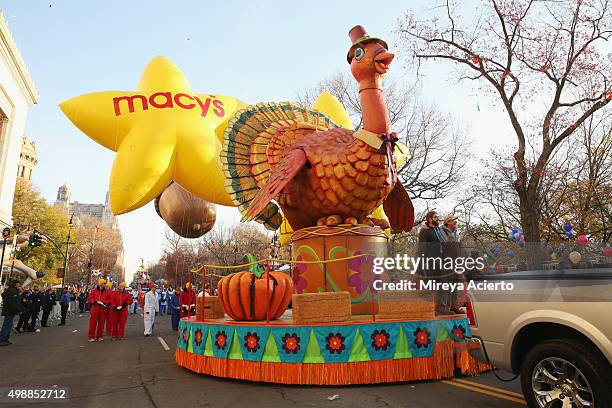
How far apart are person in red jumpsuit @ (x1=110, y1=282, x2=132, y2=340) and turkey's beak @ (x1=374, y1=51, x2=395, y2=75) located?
389 inches

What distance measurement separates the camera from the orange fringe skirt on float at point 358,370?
5332 mm

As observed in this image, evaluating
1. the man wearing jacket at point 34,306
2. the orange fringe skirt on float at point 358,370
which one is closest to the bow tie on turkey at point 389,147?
the orange fringe skirt on float at point 358,370

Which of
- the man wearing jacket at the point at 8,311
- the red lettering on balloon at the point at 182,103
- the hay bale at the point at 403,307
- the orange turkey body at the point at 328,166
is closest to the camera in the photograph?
the hay bale at the point at 403,307

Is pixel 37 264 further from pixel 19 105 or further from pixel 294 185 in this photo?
pixel 294 185

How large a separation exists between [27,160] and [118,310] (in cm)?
6503

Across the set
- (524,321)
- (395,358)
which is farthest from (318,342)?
(524,321)

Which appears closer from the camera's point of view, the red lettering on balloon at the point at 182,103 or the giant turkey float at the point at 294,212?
the giant turkey float at the point at 294,212

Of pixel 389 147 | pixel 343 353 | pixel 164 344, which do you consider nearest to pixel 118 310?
pixel 164 344

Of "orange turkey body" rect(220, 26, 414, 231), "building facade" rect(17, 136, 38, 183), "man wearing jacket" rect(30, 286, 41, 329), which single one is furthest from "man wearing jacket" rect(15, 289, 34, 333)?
"building facade" rect(17, 136, 38, 183)

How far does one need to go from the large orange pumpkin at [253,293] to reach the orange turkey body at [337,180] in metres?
1.75

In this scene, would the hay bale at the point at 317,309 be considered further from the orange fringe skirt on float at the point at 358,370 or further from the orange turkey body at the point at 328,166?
the orange turkey body at the point at 328,166

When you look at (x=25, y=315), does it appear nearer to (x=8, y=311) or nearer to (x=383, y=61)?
(x=8, y=311)

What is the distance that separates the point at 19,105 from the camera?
31.5 metres

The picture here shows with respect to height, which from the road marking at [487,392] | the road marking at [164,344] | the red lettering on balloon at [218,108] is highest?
the red lettering on balloon at [218,108]
